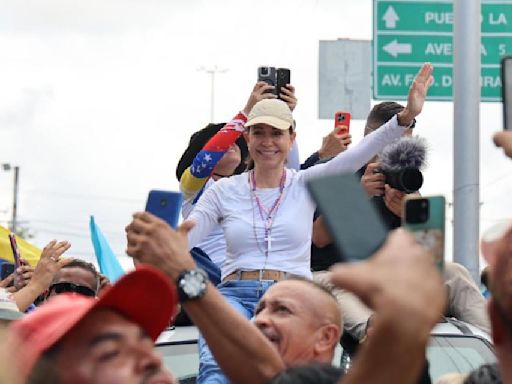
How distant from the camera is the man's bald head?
4.36 metres

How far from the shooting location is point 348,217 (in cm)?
243

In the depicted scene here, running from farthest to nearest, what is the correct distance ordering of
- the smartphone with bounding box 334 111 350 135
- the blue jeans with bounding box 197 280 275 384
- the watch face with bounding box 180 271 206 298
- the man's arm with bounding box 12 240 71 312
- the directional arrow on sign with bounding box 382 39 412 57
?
the directional arrow on sign with bounding box 382 39 412 57, the smartphone with bounding box 334 111 350 135, the man's arm with bounding box 12 240 71 312, the blue jeans with bounding box 197 280 275 384, the watch face with bounding box 180 271 206 298

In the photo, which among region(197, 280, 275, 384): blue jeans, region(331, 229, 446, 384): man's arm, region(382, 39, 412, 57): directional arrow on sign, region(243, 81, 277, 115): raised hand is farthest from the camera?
region(382, 39, 412, 57): directional arrow on sign

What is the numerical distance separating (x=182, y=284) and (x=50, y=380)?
A: 64cm

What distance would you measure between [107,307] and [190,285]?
0.46m

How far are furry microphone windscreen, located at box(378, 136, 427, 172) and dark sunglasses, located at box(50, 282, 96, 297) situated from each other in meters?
1.75

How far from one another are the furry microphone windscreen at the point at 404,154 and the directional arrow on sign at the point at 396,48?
6550 millimetres

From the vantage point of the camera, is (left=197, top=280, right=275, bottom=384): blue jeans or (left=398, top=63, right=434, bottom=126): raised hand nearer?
(left=197, top=280, right=275, bottom=384): blue jeans

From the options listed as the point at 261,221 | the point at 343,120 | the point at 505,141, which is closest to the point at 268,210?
the point at 261,221

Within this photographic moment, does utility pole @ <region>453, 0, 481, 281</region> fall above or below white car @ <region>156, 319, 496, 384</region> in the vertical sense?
above

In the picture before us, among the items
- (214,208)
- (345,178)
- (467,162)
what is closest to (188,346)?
(214,208)

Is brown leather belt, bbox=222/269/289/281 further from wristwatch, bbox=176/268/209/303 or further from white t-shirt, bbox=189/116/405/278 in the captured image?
wristwatch, bbox=176/268/209/303

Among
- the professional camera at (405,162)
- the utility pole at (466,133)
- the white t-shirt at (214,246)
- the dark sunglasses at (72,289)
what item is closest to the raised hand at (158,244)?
the professional camera at (405,162)

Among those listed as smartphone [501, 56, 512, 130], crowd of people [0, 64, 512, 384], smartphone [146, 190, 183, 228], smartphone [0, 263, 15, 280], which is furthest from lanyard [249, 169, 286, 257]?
smartphone [0, 263, 15, 280]
